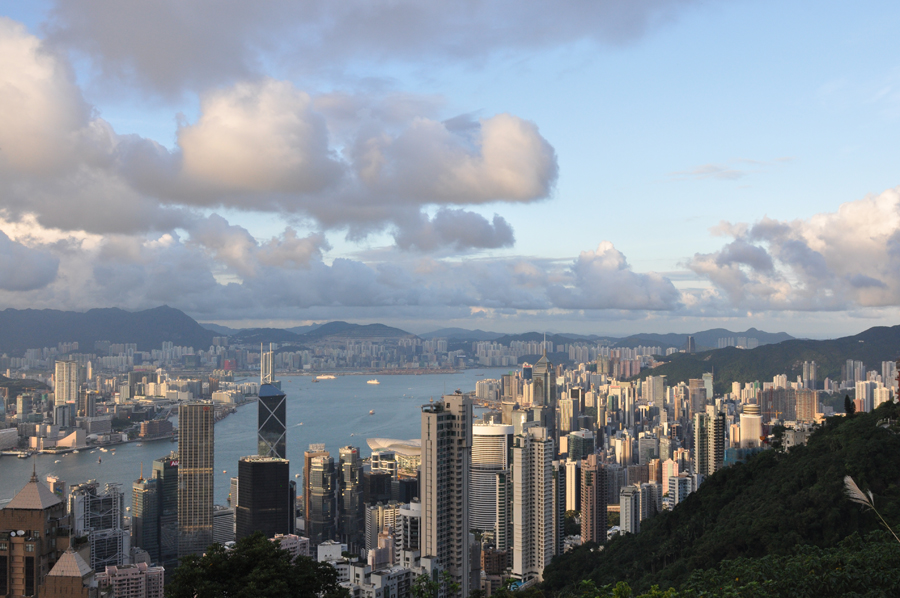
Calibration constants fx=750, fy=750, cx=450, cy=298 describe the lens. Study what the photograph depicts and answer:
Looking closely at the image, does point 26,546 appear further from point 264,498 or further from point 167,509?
point 167,509

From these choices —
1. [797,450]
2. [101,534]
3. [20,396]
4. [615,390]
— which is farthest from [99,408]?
[797,450]

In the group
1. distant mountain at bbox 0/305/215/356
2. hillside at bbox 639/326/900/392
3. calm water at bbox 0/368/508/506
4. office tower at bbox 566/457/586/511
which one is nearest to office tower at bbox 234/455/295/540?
calm water at bbox 0/368/508/506

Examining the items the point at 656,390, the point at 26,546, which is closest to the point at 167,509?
the point at 26,546

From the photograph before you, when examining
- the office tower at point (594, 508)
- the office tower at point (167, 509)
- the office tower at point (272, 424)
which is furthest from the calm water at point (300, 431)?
the office tower at point (594, 508)

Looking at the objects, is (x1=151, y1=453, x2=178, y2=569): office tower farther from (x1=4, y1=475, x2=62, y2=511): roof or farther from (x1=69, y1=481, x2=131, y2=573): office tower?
(x1=4, y1=475, x2=62, y2=511): roof

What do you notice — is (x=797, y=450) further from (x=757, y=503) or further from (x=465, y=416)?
(x=465, y=416)
